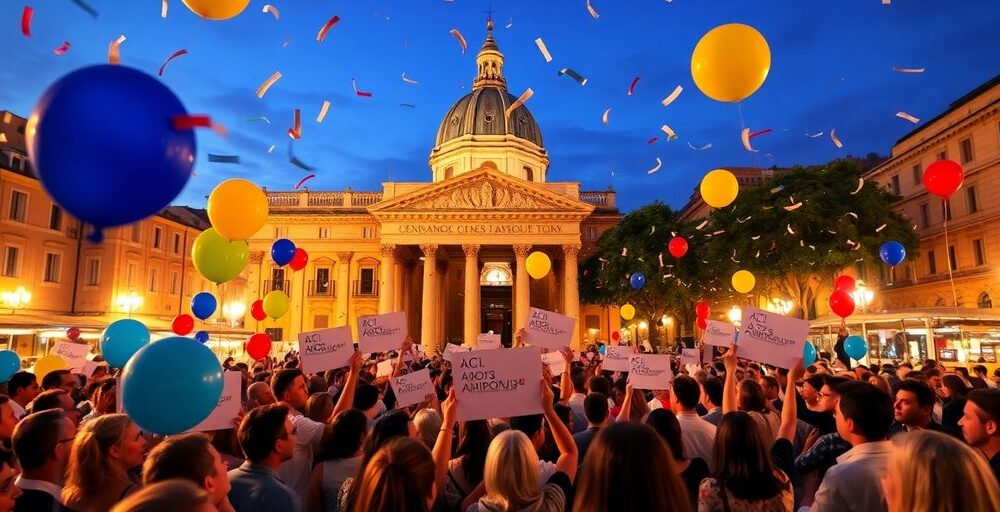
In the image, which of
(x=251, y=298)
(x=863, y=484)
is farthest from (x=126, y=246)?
(x=863, y=484)

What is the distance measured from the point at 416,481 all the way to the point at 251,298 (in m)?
49.4

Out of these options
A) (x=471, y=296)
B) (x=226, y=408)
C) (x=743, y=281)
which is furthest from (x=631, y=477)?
(x=471, y=296)

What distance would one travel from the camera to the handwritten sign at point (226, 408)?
16.7ft

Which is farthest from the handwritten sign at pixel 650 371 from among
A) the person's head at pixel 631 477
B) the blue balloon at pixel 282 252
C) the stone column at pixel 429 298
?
the stone column at pixel 429 298

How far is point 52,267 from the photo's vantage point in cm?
3678

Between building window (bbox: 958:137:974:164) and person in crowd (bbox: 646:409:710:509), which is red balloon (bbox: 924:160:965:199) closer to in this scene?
person in crowd (bbox: 646:409:710:509)

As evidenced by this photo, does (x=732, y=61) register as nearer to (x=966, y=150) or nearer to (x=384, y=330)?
(x=384, y=330)

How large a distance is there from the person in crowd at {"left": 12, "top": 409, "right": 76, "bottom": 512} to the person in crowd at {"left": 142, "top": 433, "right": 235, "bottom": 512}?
3.82 ft

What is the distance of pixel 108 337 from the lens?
33.8 feet

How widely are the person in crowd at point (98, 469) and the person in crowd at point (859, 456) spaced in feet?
13.5

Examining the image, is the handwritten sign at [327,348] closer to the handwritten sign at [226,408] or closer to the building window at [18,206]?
the handwritten sign at [226,408]

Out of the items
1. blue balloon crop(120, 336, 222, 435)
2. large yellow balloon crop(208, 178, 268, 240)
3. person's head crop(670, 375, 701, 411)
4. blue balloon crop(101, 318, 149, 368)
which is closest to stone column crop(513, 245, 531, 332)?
blue balloon crop(101, 318, 149, 368)

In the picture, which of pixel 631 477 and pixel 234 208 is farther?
pixel 234 208

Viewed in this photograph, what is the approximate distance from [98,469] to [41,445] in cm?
54
